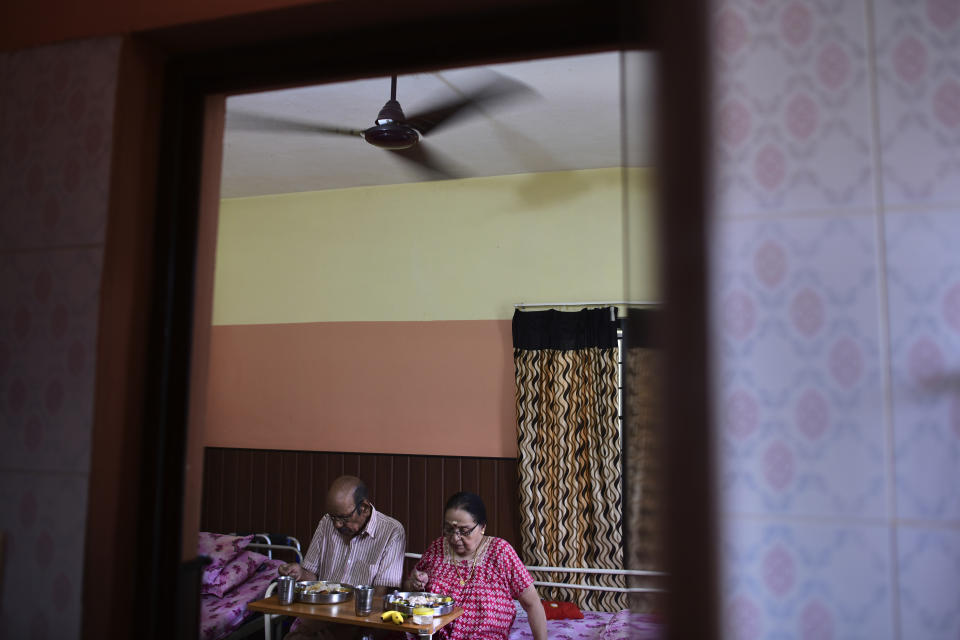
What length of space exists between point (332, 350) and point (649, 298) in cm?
447

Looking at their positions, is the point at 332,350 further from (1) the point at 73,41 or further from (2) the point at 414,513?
(1) the point at 73,41

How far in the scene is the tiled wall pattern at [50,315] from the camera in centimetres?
107

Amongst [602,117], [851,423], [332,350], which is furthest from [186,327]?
[332,350]

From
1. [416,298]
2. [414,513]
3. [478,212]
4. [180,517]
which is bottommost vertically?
[414,513]

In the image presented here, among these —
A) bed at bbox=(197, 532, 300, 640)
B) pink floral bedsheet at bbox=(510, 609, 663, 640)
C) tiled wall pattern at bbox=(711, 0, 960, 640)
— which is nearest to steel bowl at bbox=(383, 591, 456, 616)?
pink floral bedsheet at bbox=(510, 609, 663, 640)

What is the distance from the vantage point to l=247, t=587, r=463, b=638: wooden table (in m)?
2.85

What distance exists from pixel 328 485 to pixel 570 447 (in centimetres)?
170

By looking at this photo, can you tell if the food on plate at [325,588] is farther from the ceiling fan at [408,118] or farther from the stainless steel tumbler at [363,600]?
the ceiling fan at [408,118]

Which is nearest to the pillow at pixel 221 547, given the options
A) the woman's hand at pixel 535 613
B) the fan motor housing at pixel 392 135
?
the woman's hand at pixel 535 613

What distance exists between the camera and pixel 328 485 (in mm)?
4699

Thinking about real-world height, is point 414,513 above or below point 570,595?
above

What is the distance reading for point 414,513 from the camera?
4477 millimetres

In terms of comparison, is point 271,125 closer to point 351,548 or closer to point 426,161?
point 426,161

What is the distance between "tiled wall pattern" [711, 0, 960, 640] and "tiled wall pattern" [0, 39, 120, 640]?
94 centimetres
